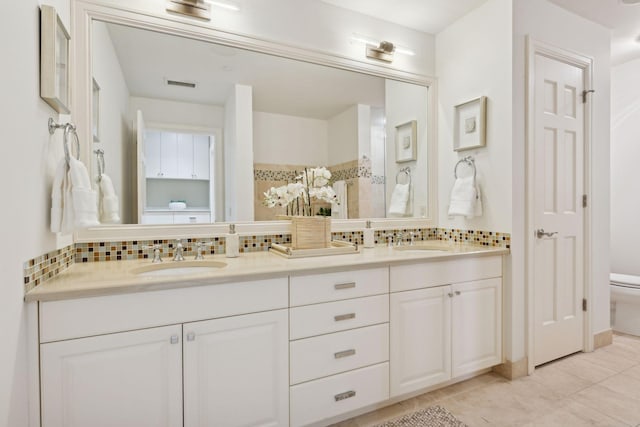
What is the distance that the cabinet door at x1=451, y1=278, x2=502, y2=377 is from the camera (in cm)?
194

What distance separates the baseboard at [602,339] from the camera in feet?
8.22

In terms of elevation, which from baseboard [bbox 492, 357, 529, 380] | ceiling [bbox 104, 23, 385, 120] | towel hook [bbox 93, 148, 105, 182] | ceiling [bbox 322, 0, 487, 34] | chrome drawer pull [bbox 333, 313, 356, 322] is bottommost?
baseboard [bbox 492, 357, 529, 380]

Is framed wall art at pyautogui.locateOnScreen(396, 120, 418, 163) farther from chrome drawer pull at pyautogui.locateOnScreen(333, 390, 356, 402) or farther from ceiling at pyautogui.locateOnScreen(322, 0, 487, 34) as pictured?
chrome drawer pull at pyautogui.locateOnScreen(333, 390, 356, 402)

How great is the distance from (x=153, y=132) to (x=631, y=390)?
3.10 m

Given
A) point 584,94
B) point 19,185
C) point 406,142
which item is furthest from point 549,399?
point 19,185

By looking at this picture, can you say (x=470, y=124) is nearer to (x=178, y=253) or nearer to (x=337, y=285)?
(x=337, y=285)

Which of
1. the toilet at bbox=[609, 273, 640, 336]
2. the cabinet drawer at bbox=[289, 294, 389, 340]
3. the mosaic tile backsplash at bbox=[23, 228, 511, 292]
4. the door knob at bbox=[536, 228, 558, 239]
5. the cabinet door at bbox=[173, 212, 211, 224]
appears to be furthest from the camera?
the toilet at bbox=[609, 273, 640, 336]

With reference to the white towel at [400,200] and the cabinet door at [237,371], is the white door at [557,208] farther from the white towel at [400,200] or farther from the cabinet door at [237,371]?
the cabinet door at [237,371]

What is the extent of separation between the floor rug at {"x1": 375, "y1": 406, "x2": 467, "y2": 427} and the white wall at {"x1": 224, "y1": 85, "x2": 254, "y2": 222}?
1351mm

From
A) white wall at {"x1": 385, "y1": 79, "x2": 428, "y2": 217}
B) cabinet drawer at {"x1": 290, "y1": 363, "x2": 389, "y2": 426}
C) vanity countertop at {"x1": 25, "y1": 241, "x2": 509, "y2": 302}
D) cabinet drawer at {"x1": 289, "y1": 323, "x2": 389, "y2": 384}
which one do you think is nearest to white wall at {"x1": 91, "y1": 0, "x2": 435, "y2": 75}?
white wall at {"x1": 385, "y1": 79, "x2": 428, "y2": 217}

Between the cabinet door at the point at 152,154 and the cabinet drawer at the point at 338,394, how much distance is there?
131 centimetres

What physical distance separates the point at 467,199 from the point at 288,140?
1242 mm

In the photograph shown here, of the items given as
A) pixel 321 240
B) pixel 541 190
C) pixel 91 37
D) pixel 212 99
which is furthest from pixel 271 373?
pixel 541 190

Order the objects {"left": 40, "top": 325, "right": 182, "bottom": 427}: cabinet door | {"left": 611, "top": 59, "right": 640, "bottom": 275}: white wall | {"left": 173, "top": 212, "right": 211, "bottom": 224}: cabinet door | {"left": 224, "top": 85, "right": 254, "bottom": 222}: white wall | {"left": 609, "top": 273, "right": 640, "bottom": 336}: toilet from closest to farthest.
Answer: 1. {"left": 40, "top": 325, "right": 182, "bottom": 427}: cabinet door
2. {"left": 173, "top": 212, "right": 211, "bottom": 224}: cabinet door
3. {"left": 224, "top": 85, "right": 254, "bottom": 222}: white wall
4. {"left": 609, "top": 273, "right": 640, "bottom": 336}: toilet
5. {"left": 611, "top": 59, "right": 640, "bottom": 275}: white wall
